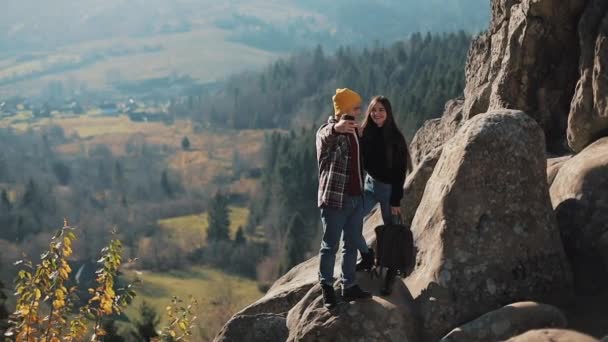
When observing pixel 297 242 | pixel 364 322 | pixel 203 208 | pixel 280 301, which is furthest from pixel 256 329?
pixel 203 208

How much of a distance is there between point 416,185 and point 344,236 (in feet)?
23.8

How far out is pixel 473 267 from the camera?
14.3m

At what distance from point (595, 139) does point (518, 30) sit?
4311mm

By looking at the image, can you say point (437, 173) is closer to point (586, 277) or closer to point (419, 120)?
point (586, 277)

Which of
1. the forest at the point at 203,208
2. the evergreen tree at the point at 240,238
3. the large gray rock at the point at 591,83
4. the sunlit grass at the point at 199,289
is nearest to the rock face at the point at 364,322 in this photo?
the large gray rock at the point at 591,83

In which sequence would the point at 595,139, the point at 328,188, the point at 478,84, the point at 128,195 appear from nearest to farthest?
the point at 328,188
the point at 595,139
the point at 478,84
the point at 128,195

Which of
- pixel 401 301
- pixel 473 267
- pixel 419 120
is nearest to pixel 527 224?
pixel 473 267

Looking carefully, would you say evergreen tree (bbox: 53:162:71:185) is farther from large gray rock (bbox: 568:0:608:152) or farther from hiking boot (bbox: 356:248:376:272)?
hiking boot (bbox: 356:248:376:272)

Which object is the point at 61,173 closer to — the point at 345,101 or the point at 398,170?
the point at 398,170

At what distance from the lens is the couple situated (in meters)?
13.1

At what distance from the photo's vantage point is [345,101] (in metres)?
12.9

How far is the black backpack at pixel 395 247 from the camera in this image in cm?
1387

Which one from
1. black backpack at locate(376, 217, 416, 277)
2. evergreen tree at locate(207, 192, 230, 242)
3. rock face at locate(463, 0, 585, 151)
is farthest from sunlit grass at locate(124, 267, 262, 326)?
black backpack at locate(376, 217, 416, 277)

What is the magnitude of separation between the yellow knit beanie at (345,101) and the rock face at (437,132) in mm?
12592
